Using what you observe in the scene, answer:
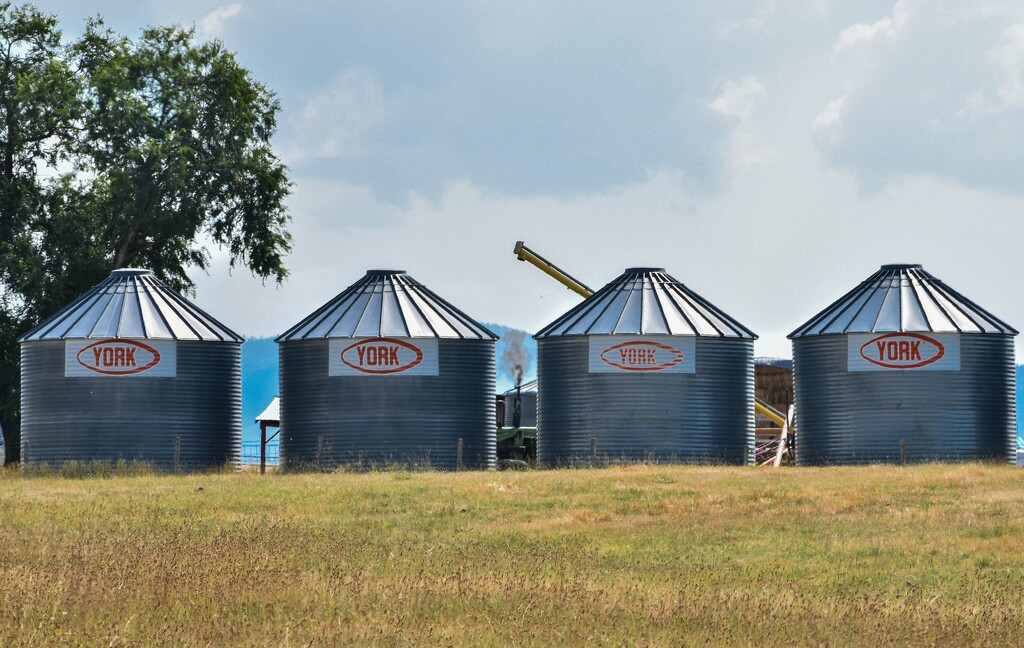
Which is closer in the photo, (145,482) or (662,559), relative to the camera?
(662,559)

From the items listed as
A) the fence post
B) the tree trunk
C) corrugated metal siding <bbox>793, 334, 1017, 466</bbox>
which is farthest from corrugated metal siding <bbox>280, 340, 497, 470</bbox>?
the tree trunk

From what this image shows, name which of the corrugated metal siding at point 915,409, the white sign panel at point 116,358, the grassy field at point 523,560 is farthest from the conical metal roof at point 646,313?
the white sign panel at point 116,358

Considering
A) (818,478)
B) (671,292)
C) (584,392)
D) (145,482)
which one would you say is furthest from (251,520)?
(671,292)

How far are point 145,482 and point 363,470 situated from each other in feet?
23.0

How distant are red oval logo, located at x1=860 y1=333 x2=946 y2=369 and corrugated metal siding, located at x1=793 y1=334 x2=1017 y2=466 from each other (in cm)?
33

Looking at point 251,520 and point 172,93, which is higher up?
point 172,93

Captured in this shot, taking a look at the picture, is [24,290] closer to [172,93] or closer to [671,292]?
[172,93]

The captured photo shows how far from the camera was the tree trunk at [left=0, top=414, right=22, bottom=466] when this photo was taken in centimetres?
5728

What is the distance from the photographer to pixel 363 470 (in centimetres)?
4600

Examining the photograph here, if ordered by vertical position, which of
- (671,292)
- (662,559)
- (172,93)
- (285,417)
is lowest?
(662,559)

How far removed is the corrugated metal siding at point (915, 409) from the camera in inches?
1813

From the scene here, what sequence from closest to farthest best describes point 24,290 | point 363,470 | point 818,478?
point 818,478, point 363,470, point 24,290

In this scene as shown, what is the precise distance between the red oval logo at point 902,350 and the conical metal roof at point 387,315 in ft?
36.2

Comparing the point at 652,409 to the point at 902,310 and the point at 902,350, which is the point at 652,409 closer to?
the point at 902,350
